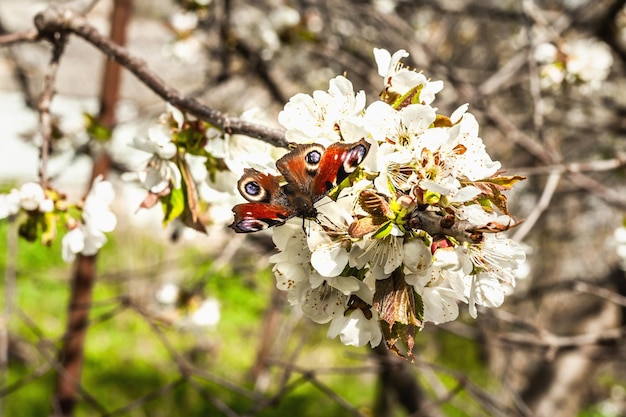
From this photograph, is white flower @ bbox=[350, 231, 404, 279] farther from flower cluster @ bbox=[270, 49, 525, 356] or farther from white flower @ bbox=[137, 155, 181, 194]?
white flower @ bbox=[137, 155, 181, 194]

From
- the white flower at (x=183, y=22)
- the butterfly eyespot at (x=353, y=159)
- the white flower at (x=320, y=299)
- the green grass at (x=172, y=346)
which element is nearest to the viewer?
the butterfly eyespot at (x=353, y=159)

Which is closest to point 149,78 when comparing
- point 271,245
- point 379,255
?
point 379,255

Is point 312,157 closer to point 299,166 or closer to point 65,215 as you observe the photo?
point 299,166

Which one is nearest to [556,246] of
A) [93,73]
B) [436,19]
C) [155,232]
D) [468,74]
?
[468,74]

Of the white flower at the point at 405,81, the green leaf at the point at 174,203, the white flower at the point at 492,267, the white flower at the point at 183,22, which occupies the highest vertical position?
the white flower at the point at 405,81

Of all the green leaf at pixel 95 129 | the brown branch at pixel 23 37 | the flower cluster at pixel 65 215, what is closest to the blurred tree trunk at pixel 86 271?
the green leaf at pixel 95 129

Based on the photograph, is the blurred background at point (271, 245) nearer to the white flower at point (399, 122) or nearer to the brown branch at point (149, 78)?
the brown branch at point (149, 78)

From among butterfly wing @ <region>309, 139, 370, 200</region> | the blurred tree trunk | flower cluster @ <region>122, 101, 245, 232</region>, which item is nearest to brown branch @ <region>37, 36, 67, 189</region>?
flower cluster @ <region>122, 101, 245, 232</region>
